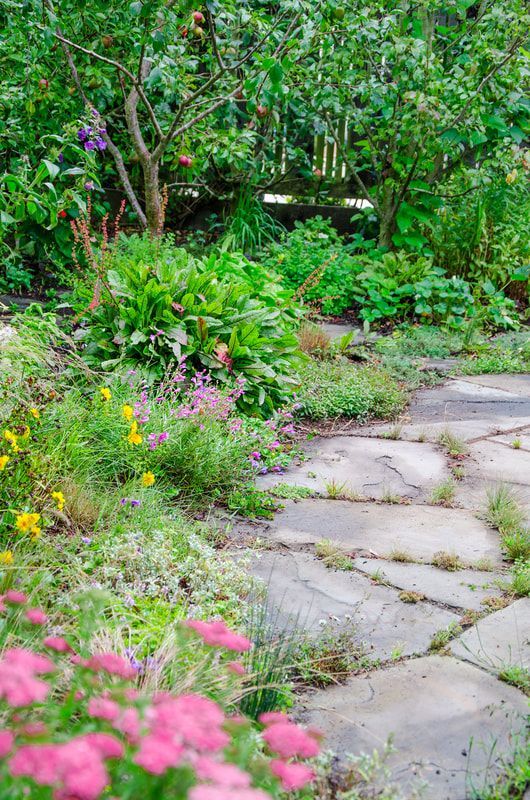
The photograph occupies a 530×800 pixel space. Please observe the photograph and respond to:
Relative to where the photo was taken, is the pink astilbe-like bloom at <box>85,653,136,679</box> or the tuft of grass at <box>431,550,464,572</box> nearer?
the pink astilbe-like bloom at <box>85,653,136,679</box>

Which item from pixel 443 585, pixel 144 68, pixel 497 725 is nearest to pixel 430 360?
pixel 144 68

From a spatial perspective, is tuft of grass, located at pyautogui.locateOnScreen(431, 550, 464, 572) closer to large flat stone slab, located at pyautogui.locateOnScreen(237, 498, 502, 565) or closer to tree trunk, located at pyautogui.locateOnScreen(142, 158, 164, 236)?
large flat stone slab, located at pyautogui.locateOnScreen(237, 498, 502, 565)

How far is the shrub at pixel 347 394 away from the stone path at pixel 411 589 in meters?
0.25

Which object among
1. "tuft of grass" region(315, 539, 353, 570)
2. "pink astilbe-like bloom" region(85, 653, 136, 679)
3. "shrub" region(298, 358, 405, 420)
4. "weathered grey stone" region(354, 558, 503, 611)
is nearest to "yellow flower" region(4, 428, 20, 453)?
"tuft of grass" region(315, 539, 353, 570)

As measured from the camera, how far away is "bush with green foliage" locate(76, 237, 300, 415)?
4.17 m

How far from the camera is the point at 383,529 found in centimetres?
307

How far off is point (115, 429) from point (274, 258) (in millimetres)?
3871

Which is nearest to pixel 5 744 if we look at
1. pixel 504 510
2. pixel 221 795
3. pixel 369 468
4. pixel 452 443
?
pixel 221 795

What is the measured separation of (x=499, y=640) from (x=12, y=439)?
5.10 feet

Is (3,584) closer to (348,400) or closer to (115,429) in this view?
(115,429)

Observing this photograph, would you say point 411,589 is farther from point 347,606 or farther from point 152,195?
point 152,195

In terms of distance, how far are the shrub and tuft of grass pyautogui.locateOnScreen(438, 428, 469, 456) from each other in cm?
59

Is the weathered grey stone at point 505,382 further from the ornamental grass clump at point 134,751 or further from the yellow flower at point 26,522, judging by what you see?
the ornamental grass clump at point 134,751

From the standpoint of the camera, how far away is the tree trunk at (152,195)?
5.82 meters
